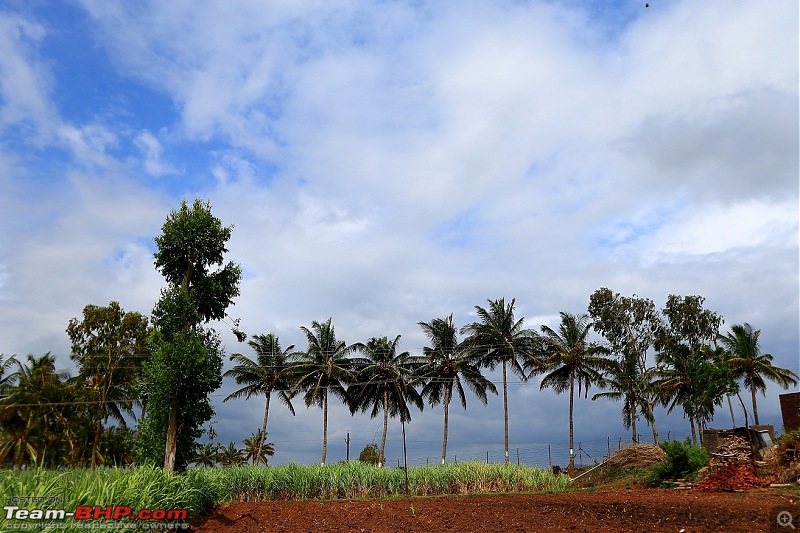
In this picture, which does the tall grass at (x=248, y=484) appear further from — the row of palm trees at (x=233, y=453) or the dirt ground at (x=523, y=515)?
the row of palm trees at (x=233, y=453)

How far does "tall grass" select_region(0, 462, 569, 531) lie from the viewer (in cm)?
982

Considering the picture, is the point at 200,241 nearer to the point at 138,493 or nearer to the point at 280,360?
the point at 138,493

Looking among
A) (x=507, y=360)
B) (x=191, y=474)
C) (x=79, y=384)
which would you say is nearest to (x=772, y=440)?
(x=507, y=360)

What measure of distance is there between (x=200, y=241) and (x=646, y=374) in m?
37.2

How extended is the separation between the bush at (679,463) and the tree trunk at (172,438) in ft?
69.6

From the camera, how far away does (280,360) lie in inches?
1903

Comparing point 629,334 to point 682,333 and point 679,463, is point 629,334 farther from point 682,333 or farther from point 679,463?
point 679,463

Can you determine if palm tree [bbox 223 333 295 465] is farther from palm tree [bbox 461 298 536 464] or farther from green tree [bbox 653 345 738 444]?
green tree [bbox 653 345 738 444]

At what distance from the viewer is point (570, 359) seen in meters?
44.8

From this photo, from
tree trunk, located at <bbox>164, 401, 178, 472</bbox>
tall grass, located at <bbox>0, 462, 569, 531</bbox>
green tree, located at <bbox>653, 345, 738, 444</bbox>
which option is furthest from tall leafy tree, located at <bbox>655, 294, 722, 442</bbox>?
tree trunk, located at <bbox>164, 401, 178, 472</bbox>

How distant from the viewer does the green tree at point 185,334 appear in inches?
961

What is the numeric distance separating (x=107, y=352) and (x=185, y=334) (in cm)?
1643

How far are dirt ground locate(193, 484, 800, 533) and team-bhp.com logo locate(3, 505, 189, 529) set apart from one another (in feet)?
3.72

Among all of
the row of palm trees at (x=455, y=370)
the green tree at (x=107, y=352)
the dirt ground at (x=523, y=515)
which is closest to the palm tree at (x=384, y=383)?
the row of palm trees at (x=455, y=370)
